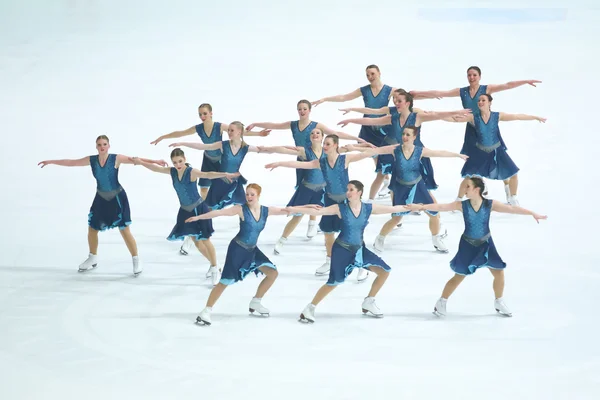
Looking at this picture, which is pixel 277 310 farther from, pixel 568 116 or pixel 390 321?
pixel 568 116

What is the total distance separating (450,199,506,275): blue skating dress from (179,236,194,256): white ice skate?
300 cm

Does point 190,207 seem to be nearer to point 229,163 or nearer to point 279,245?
point 229,163

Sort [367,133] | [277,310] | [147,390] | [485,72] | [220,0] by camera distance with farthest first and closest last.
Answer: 1. [220,0]
2. [485,72]
3. [367,133]
4. [277,310]
5. [147,390]

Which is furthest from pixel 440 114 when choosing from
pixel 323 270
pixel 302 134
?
pixel 323 270

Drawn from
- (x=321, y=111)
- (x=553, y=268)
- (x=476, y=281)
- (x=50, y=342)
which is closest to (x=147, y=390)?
(x=50, y=342)

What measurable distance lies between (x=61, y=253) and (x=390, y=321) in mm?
3635

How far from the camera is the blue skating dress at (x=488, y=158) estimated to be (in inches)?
430

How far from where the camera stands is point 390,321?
859 cm

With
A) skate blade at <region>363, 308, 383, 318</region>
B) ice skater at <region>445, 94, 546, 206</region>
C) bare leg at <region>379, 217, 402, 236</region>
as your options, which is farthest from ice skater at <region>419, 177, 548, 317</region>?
ice skater at <region>445, 94, 546, 206</region>

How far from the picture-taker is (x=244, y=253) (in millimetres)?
8578

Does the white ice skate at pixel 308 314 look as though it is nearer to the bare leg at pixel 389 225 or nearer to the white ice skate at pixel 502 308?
the white ice skate at pixel 502 308

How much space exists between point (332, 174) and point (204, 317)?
2014 millimetres

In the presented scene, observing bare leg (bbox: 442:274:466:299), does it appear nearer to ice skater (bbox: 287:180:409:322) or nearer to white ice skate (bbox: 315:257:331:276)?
ice skater (bbox: 287:180:409:322)

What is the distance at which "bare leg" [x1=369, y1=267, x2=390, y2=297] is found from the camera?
8.67m
